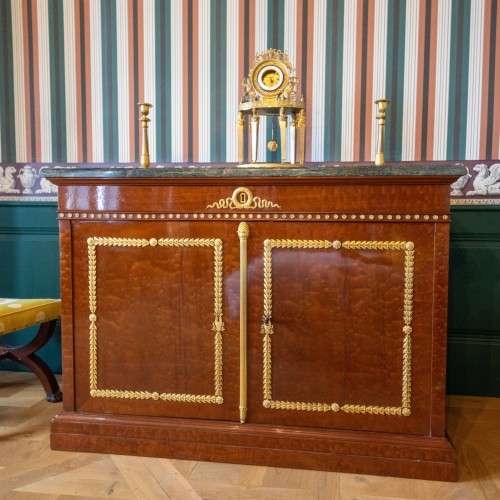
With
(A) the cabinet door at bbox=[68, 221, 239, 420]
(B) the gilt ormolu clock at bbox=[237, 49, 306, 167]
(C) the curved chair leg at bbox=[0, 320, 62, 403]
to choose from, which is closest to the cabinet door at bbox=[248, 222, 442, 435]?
(A) the cabinet door at bbox=[68, 221, 239, 420]

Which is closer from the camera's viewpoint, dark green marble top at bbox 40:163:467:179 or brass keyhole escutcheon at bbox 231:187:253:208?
dark green marble top at bbox 40:163:467:179

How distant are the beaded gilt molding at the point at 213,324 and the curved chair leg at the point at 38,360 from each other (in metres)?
0.60

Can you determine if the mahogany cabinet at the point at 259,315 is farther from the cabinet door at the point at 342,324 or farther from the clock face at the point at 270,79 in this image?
the clock face at the point at 270,79

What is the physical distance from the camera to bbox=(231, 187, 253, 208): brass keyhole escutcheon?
1816 mm

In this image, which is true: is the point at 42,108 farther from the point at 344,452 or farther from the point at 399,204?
the point at 344,452

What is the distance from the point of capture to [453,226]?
257 cm

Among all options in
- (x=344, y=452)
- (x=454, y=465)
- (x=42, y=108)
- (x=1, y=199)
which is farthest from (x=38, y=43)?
(x=454, y=465)

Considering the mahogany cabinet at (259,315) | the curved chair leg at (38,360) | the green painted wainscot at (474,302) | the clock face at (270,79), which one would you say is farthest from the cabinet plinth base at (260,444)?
the clock face at (270,79)

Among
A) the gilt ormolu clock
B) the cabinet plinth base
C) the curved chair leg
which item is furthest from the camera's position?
the curved chair leg

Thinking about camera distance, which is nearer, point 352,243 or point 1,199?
point 352,243

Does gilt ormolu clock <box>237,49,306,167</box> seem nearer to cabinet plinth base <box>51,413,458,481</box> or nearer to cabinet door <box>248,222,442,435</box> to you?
cabinet door <box>248,222,442,435</box>

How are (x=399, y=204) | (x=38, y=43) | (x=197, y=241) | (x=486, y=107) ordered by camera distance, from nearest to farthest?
(x=399, y=204) → (x=197, y=241) → (x=486, y=107) → (x=38, y=43)

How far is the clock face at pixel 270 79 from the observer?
219 cm

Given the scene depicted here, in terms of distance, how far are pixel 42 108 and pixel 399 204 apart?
1916mm
